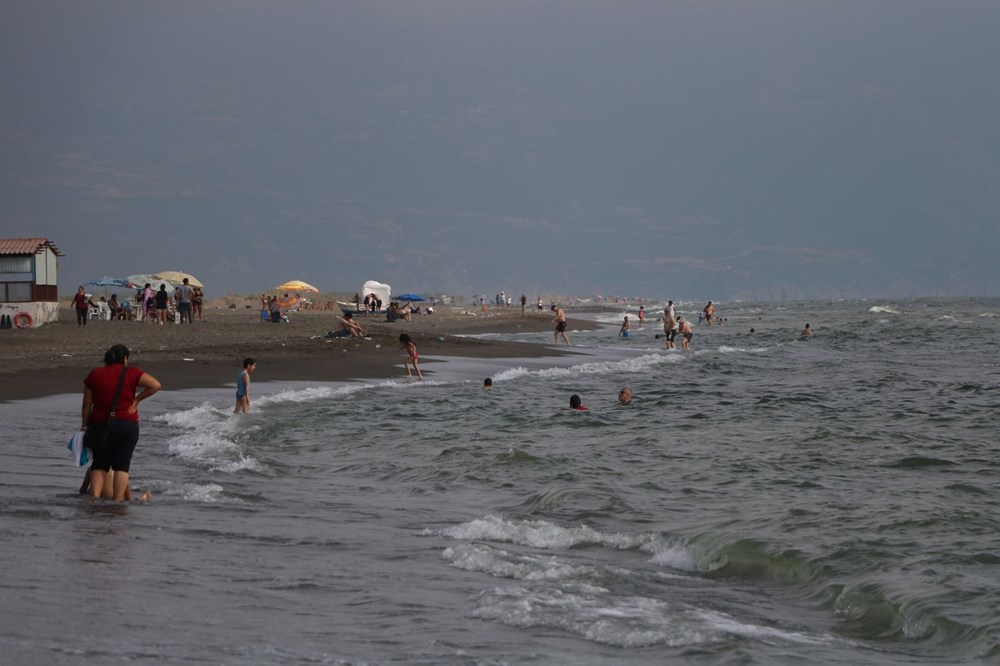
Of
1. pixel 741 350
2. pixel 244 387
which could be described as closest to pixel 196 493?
pixel 244 387

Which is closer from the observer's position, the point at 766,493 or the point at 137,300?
the point at 766,493

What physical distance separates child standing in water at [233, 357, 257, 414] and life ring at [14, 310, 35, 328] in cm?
1806

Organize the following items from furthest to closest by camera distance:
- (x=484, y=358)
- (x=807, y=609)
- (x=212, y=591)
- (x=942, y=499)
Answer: (x=484, y=358) → (x=942, y=499) → (x=807, y=609) → (x=212, y=591)

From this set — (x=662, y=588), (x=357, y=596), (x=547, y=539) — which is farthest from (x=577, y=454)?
(x=357, y=596)

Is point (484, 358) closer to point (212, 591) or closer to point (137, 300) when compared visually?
point (137, 300)

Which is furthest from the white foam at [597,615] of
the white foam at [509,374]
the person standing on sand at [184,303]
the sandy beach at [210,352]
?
the person standing on sand at [184,303]

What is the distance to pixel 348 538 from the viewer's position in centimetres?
973

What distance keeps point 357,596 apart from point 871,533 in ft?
16.2

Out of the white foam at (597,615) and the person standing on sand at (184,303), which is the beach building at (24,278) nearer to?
the person standing on sand at (184,303)

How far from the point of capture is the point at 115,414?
10211 mm

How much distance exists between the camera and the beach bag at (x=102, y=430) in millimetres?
10180

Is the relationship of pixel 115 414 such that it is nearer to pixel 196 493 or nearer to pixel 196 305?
pixel 196 493

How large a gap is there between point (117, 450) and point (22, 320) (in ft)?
85.2

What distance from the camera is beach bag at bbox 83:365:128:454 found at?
401 inches
